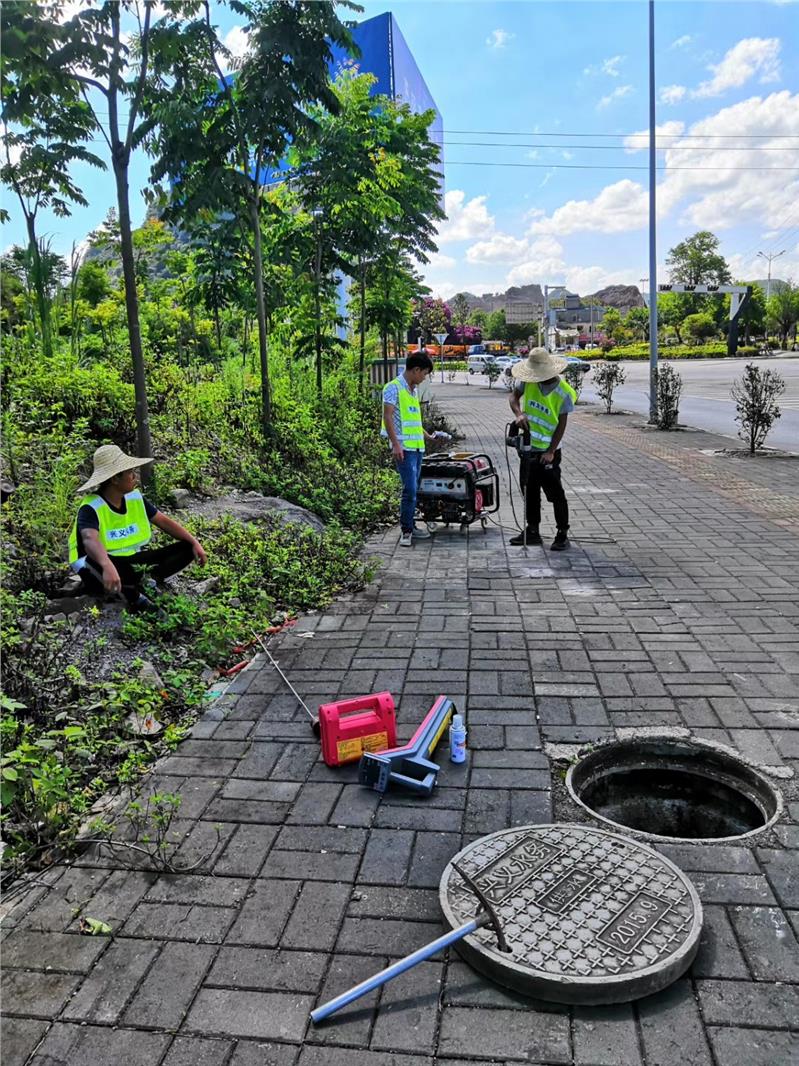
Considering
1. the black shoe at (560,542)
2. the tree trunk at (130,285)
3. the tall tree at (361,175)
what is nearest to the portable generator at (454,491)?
the black shoe at (560,542)

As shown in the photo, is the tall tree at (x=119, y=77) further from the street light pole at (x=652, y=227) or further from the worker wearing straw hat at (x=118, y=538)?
the street light pole at (x=652, y=227)

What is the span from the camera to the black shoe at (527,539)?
24.4 ft

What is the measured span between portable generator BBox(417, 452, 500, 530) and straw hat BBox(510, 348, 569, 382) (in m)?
1.06

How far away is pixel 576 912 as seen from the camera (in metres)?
2.54

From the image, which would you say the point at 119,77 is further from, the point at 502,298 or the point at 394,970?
the point at 502,298

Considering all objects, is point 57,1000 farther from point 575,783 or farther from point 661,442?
point 661,442

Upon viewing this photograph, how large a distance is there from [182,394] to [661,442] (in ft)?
30.8

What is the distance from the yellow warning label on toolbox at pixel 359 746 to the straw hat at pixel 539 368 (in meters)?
4.27

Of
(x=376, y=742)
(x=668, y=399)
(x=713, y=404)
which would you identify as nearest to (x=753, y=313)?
(x=713, y=404)

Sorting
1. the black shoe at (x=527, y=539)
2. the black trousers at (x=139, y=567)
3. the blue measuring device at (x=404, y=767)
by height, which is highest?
the black trousers at (x=139, y=567)

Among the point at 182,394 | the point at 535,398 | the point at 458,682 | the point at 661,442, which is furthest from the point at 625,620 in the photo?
the point at 661,442

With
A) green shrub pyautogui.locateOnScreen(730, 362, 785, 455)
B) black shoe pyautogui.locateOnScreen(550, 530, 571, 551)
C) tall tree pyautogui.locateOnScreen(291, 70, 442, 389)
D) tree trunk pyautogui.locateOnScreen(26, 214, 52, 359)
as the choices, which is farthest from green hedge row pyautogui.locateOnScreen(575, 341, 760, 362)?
tree trunk pyautogui.locateOnScreen(26, 214, 52, 359)

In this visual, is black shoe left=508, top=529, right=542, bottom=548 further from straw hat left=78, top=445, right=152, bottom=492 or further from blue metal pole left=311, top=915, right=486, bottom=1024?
blue metal pole left=311, top=915, right=486, bottom=1024

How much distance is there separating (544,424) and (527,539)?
3.67 feet
